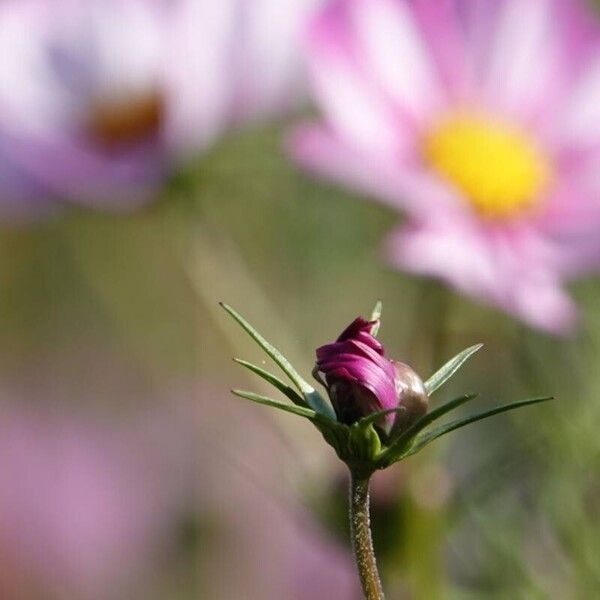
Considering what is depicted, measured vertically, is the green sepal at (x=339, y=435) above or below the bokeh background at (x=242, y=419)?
below

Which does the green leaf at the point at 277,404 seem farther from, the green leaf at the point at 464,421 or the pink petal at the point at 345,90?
the pink petal at the point at 345,90

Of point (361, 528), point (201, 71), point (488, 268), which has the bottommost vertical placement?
point (361, 528)

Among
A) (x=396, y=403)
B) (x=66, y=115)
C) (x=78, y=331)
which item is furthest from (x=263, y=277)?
(x=396, y=403)

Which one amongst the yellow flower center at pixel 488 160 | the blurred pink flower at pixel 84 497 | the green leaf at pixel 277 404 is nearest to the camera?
the green leaf at pixel 277 404

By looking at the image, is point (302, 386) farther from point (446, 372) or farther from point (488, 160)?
point (488, 160)

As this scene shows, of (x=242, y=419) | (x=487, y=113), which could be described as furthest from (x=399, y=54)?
(x=242, y=419)

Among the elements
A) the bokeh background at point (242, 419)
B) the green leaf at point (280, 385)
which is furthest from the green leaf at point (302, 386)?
the bokeh background at point (242, 419)

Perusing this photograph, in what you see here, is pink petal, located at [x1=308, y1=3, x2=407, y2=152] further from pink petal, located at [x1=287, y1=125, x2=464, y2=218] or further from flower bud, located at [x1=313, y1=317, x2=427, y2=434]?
flower bud, located at [x1=313, y1=317, x2=427, y2=434]
